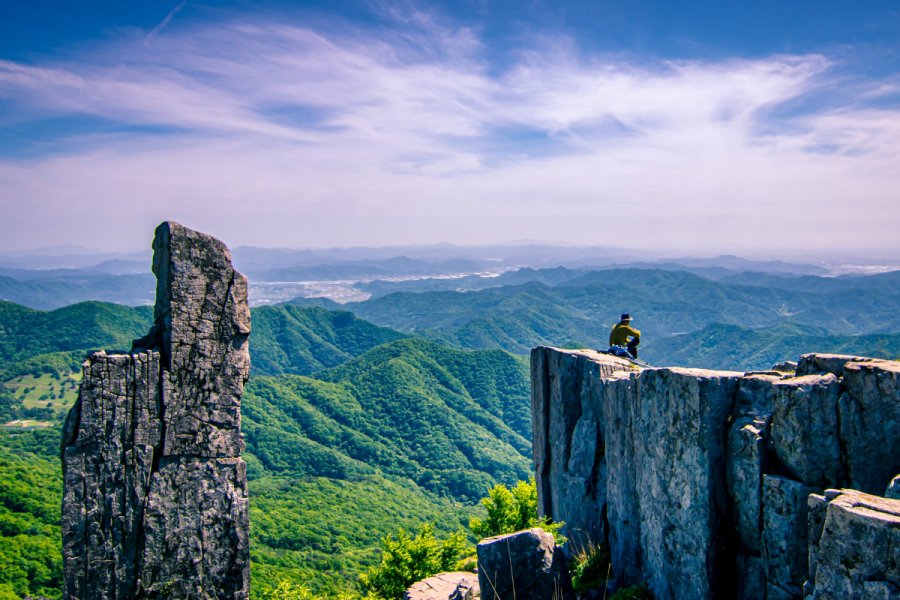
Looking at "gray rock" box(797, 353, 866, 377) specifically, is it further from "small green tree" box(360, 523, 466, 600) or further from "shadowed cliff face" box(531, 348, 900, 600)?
"small green tree" box(360, 523, 466, 600)

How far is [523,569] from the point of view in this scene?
14.3 metres

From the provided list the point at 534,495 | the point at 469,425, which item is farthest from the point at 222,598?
the point at 469,425

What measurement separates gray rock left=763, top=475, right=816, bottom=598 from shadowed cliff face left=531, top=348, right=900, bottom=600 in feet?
0.07

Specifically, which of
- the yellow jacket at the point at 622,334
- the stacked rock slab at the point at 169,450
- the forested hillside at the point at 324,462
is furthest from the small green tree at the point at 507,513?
the forested hillside at the point at 324,462

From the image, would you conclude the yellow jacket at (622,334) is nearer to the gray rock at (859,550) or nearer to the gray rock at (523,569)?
the gray rock at (523,569)

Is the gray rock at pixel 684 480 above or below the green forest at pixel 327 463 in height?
above

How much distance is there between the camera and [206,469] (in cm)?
1398

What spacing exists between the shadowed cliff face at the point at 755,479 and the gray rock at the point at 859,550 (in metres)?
0.02

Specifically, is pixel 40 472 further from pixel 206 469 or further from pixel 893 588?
pixel 893 588

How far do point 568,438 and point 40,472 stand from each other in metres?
89.1

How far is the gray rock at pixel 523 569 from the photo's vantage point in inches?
560

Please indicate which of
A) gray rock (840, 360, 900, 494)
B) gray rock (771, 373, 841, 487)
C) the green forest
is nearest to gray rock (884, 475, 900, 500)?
gray rock (840, 360, 900, 494)

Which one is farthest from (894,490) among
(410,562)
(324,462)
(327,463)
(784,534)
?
(324,462)

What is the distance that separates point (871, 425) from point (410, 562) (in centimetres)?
1910
